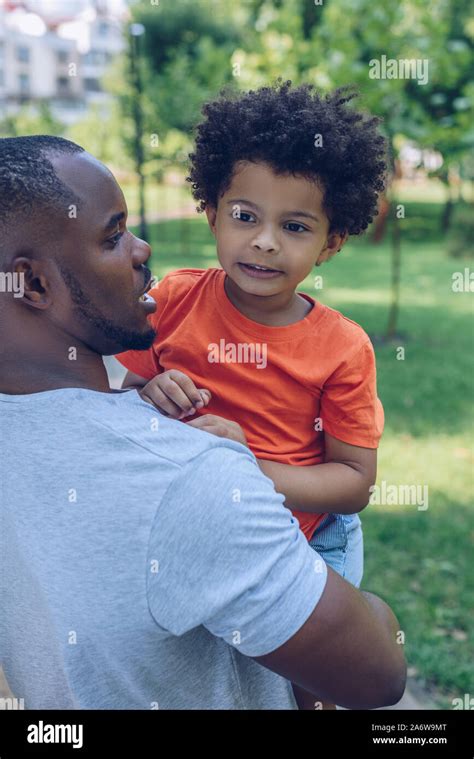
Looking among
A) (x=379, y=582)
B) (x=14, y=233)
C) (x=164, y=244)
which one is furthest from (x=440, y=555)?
(x=164, y=244)

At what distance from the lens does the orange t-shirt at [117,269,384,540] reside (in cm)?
193

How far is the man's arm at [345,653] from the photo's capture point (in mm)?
1357

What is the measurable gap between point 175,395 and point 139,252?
34cm

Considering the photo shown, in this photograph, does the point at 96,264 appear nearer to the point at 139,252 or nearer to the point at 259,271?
the point at 139,252

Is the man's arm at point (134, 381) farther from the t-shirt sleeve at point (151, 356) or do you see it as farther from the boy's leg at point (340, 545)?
the boy's leg at point (340, 545)

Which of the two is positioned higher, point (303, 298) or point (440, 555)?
point (303, 298)

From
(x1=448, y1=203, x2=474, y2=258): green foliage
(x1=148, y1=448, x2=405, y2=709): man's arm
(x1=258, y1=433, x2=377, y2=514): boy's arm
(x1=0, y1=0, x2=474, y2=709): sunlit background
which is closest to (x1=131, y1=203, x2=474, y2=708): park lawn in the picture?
(x1=0, y1=0, x2=474, y2=709): sunlit background

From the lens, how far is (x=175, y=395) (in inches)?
69.4

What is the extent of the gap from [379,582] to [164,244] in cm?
1907

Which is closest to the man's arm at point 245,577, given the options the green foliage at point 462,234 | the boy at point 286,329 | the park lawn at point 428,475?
the boy at point 286,329

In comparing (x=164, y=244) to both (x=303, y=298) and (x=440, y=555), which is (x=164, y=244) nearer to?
(x=440, y=555)

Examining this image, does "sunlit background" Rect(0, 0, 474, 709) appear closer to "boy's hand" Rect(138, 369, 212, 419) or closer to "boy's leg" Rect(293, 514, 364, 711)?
"boy's hand" Rect(138, 369, 212, 419)

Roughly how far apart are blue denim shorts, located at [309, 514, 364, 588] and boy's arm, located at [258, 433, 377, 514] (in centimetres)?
10
